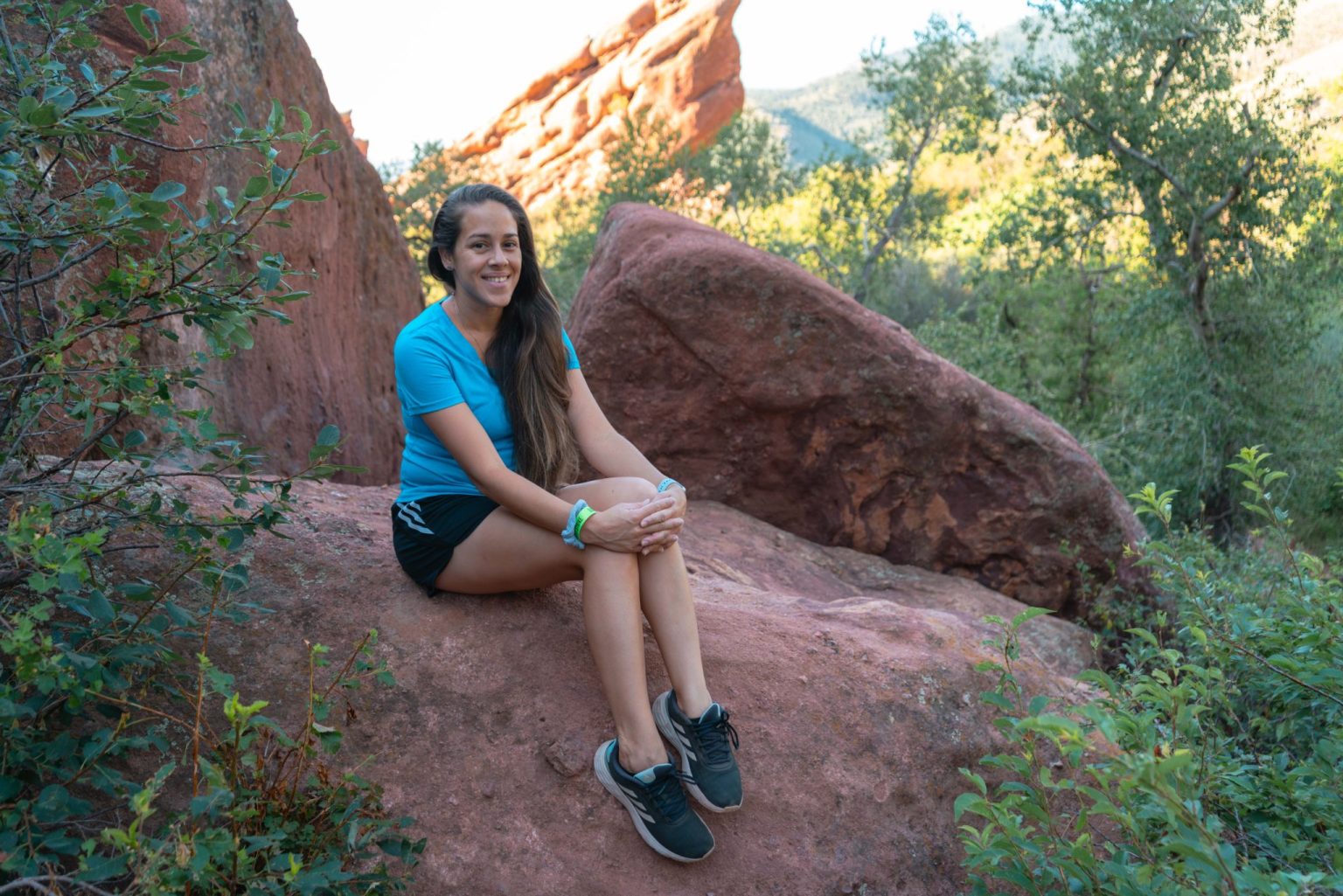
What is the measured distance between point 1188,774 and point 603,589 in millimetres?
1342

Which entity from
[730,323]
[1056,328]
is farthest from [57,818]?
[1056,328]

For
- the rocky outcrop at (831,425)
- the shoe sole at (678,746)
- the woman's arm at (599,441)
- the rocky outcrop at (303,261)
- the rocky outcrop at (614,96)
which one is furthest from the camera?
the rocky outcrop at (614,96)

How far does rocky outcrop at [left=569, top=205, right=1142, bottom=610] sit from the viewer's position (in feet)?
18.3

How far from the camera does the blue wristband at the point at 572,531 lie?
105 inches

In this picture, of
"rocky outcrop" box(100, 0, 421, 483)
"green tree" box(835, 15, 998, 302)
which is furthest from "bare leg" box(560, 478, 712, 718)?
"green tree" box(835, 15, 998, 302)

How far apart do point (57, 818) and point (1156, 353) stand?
8.87 meters

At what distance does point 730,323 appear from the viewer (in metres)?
5.63

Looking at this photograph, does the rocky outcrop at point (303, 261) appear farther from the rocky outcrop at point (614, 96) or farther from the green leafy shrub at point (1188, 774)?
the rocky outcrop at point (614, 96)

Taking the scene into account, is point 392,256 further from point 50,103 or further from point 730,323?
point 50,103

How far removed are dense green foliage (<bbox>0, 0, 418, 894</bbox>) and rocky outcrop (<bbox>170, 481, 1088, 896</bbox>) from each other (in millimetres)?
Answer: 152

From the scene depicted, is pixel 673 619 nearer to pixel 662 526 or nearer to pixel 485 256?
pixel 662 526

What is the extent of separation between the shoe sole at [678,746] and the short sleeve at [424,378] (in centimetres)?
94

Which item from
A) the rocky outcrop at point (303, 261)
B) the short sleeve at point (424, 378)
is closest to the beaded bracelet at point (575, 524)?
the short sleeve at point (424, 378)

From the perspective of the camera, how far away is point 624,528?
2609mm
